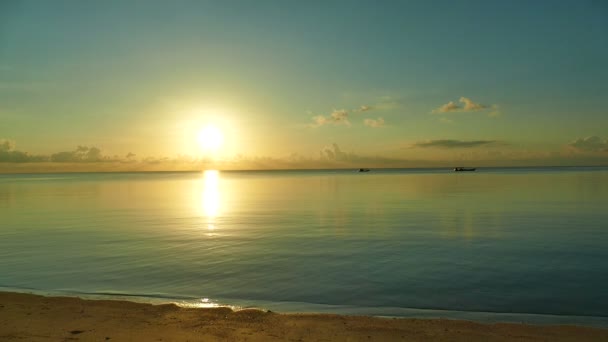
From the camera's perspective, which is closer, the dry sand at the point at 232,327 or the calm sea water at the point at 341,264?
the dry sand at the point at 232,327

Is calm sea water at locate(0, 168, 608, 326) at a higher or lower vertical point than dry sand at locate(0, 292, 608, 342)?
lower

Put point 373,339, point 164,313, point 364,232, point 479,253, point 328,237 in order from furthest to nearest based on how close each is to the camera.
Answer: point 364,232 < point 328,237 < point 479,253 < point 164,313 < point 373,339

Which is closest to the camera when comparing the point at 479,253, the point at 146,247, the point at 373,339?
the point at 373,339

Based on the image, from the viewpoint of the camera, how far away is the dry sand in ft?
30.9

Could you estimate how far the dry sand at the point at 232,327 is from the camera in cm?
941

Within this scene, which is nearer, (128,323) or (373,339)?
(373,339)

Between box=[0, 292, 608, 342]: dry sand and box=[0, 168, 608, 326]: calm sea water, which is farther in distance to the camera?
box=[0, 168, 608, 326]: calm sea water

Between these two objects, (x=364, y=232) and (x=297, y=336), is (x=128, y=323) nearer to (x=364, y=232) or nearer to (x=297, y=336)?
(x=297, y=336)

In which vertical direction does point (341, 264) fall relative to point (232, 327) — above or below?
below

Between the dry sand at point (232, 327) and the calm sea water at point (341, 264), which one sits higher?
the dry sand at point (232, 327)

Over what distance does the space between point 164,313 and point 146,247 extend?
43.8 ft

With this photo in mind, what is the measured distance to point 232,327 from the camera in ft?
33.2

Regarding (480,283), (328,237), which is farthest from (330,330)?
(328,237)

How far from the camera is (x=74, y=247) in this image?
2394cm
